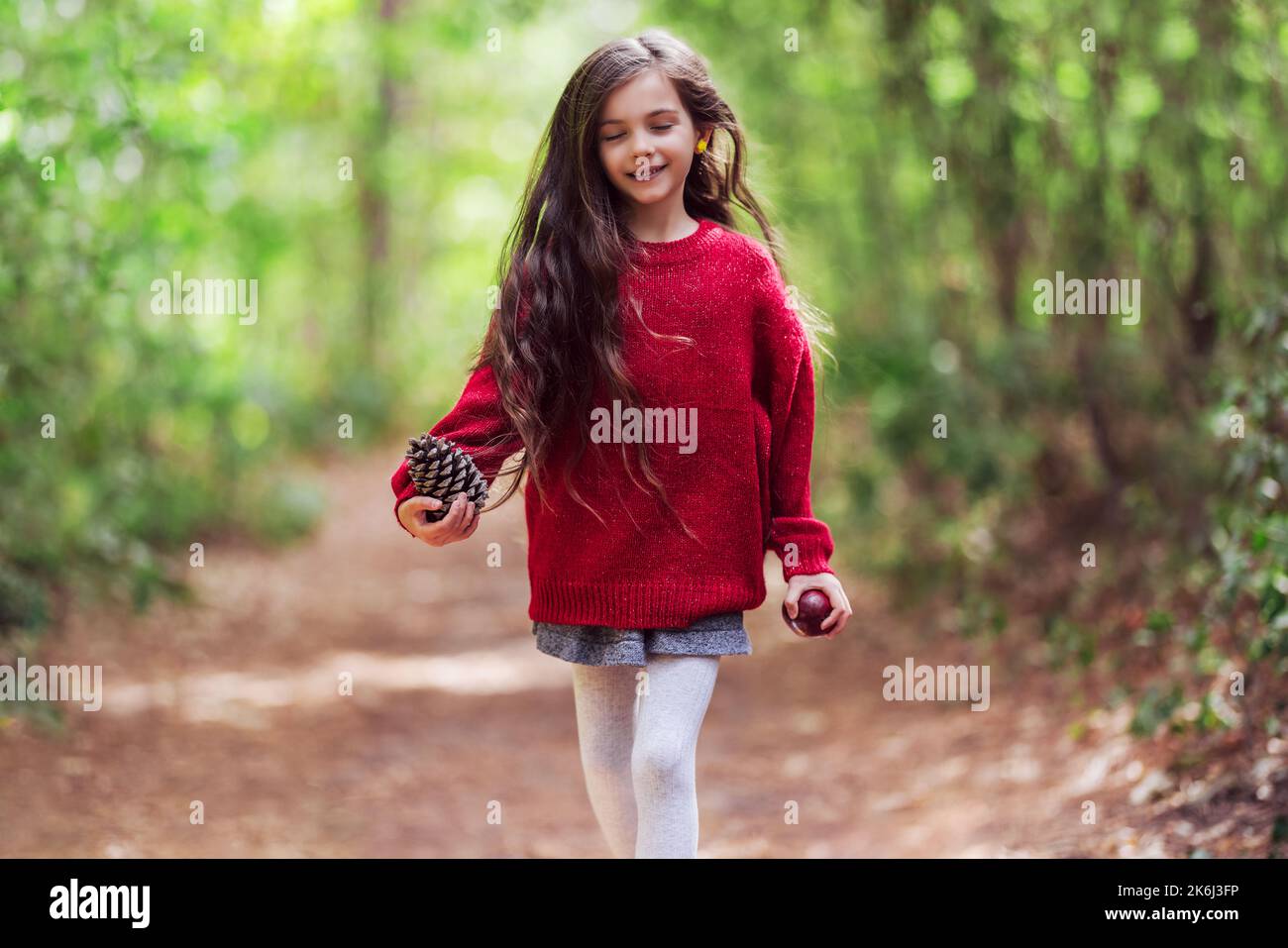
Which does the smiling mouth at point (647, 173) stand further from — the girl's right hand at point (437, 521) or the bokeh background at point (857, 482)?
the girl's right hand at point (437, 521)

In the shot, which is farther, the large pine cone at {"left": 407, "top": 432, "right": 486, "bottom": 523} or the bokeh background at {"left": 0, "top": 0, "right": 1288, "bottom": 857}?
the bokeh background at {"left": 0, "top": 0, "right": 1288, "bottom": 857}

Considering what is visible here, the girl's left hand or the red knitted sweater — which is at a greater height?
the red knitted sweater

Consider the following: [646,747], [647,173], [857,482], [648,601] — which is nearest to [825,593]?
[648,601]

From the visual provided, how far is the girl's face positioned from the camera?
2.80 m

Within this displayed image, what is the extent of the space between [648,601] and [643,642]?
10 cm

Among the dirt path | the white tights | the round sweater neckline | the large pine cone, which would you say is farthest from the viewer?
the dirt path

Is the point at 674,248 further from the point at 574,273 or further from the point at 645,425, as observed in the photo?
the point at 645,425

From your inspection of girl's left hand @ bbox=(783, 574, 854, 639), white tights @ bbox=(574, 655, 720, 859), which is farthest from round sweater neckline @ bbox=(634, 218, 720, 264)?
white tights @ bbox=(574, 655, 720, 859)

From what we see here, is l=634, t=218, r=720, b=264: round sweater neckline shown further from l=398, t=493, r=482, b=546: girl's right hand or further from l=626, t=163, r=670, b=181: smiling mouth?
l=398, t=493, r=482, b=546: girl's right hand

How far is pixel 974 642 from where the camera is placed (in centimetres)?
710

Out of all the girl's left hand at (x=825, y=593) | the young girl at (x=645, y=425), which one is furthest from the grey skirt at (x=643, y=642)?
the girl's left hand at (x=825, y=593)

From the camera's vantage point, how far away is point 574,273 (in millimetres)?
2805

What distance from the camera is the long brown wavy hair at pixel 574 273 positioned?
9.09 ft
